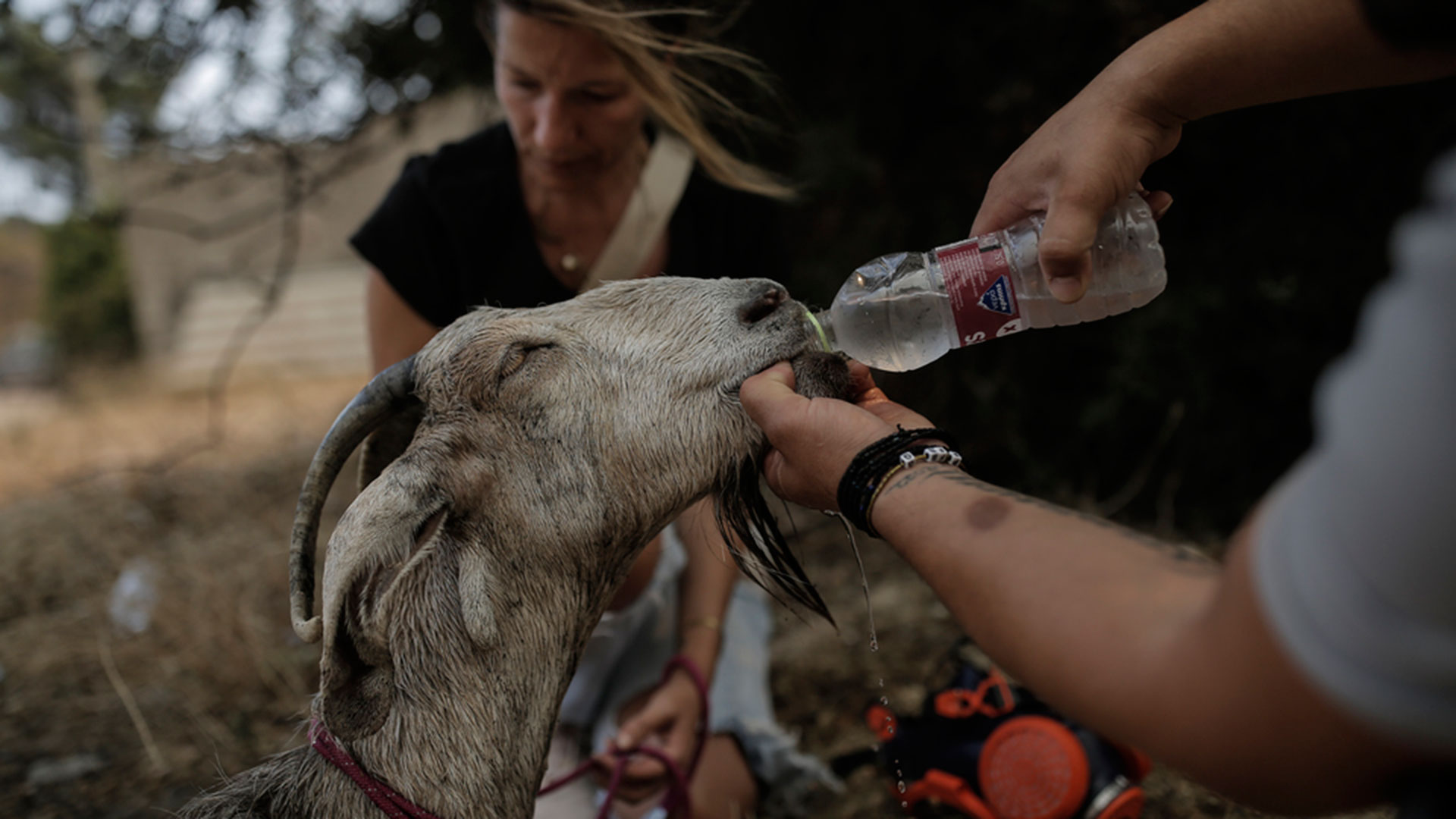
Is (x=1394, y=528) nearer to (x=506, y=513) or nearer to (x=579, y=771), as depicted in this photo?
(x=506, y=513)

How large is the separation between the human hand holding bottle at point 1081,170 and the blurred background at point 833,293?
542 mm

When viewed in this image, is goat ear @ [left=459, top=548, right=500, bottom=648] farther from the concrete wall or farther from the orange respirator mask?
the concrete wall

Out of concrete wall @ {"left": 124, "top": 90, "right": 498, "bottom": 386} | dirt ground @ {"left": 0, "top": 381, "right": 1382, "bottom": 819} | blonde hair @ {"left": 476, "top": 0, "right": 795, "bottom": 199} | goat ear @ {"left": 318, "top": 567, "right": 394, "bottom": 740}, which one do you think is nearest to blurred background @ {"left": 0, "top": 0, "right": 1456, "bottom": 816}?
dirt ground @ {"left": 0, "top": 381, "right": 1382, "bottom": 819}

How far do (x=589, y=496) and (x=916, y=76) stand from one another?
3.91 metres

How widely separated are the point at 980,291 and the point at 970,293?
20 millimetres

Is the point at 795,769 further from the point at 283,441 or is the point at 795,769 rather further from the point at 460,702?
the point at 283,441

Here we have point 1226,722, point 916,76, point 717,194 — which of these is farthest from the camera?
point 916,76

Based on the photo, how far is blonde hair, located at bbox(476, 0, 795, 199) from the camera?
2.92 m

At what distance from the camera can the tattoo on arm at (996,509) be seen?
4.18ft

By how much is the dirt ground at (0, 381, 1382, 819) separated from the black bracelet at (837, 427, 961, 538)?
166 cm

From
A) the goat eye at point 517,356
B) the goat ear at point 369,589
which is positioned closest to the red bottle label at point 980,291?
the goat eye at point 517,356

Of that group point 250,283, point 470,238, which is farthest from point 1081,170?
point 250,283

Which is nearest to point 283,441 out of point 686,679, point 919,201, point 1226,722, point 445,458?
point 919,201

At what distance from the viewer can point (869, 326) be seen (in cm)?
219
